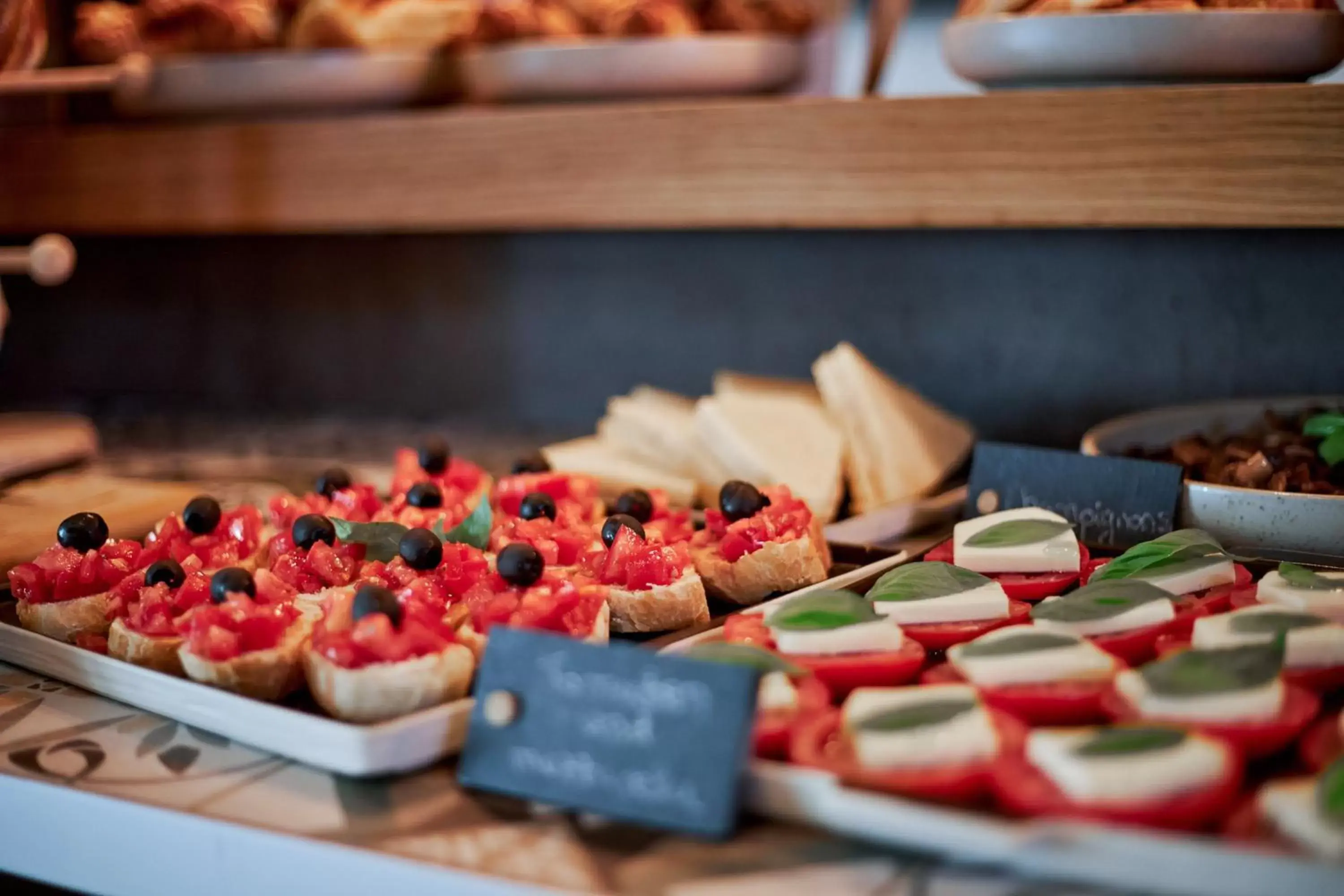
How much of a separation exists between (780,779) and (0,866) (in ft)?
2.23

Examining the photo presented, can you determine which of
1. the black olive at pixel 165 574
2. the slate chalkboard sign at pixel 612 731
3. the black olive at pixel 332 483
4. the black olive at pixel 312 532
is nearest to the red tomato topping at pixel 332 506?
the black olive at pixel 332 483

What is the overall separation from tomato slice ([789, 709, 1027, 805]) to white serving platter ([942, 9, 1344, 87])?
1012mm

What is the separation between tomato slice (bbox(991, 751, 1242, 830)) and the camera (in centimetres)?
85

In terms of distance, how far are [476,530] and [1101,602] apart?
68cm

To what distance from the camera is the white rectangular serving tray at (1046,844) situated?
80 centimetres

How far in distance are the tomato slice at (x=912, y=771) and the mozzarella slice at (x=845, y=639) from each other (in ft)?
0.42

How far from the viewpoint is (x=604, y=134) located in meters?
2.04

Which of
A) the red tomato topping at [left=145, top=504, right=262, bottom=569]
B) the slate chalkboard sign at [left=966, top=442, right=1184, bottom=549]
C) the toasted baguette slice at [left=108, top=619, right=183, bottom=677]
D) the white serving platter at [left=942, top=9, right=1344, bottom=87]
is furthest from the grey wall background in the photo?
the toasted baguette slice at [left=108, top=619, right=183, bottom=677]

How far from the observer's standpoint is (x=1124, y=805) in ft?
2.78

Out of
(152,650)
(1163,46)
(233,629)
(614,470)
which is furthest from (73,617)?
(1163,46)

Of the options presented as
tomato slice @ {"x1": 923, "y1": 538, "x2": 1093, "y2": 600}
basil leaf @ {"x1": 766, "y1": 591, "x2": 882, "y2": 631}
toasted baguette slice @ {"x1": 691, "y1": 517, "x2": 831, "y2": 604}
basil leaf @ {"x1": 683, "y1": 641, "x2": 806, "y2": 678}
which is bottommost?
toasted baguette slice @ {"x1": 691, "y1": 517, "x2": 831, "y2": 604}

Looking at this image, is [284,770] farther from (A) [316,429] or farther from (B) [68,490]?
(A) [316,429]

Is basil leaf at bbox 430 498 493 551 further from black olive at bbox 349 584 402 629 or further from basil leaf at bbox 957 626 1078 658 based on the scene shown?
basil leaf at bbox 957 626 1078 658

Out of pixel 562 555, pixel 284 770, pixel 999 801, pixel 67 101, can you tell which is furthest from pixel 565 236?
pixel 999 801
